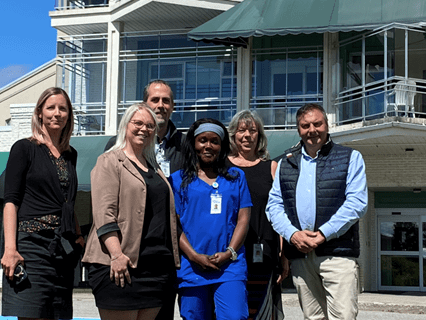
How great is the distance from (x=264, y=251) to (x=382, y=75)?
13136mm

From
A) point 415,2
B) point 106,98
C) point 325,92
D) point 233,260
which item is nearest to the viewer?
point 233,260

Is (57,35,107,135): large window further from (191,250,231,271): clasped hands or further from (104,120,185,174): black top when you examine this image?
(191,250,231,271): clasped hands

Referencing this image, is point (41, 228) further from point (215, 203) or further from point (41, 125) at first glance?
point (215, 203)

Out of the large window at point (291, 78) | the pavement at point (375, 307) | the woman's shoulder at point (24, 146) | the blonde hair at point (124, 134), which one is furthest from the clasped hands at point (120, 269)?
the large window at point (291, 78)

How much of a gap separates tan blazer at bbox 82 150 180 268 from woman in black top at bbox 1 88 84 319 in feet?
0.88

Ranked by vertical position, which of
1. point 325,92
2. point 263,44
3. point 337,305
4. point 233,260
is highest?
point 263,44

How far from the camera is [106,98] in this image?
2023cm

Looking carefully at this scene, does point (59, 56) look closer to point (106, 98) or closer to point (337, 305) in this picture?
point (106, 98)

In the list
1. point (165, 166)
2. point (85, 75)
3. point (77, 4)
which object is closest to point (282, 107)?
point (85, 75)

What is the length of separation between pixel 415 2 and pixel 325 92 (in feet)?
11.5

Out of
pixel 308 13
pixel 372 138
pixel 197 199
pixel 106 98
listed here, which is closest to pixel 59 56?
pixel 106 98

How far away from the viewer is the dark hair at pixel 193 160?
17.1ft

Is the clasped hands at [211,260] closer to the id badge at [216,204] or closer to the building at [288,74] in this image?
the id badge at [216,204]

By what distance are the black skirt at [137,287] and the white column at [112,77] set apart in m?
15.5
